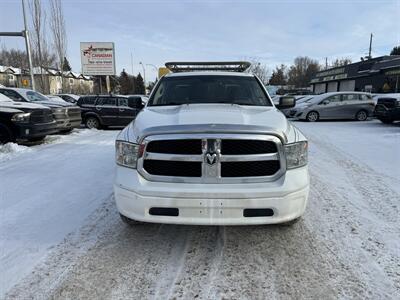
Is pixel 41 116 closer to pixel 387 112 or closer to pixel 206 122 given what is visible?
pixel 206 122

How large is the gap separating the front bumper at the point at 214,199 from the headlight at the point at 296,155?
0.30ft

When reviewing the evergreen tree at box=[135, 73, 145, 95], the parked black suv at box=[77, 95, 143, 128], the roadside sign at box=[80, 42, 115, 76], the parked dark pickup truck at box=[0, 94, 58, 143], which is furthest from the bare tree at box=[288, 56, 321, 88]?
the parked dark pickup truck at box=[0, 94, 58, 143]

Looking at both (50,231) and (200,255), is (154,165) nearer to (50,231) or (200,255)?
(200,255)

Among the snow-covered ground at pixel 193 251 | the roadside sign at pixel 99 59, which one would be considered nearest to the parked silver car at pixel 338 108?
the snow-covered ground at pixel 193 251

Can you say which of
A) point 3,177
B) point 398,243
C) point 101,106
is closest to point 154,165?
point 398,243

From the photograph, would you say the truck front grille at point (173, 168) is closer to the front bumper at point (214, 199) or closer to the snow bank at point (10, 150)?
the front bumper at point (214, 199)

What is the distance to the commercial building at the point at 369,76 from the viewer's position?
30.9m

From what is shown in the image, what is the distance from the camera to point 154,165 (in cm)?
293

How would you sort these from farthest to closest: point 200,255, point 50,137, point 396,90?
point 396,90 < point 50,137 < point 200,255

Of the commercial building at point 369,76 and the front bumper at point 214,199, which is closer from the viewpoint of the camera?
the front bumper at point 214,199

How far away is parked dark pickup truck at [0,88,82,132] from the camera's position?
10.7 metres

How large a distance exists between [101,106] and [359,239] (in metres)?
13.1

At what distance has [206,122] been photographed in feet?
9.59

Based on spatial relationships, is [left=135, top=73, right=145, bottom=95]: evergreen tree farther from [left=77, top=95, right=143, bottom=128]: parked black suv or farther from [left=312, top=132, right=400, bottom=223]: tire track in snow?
[left=312, top=132, right=400, bottom=223]: tire track in snow
